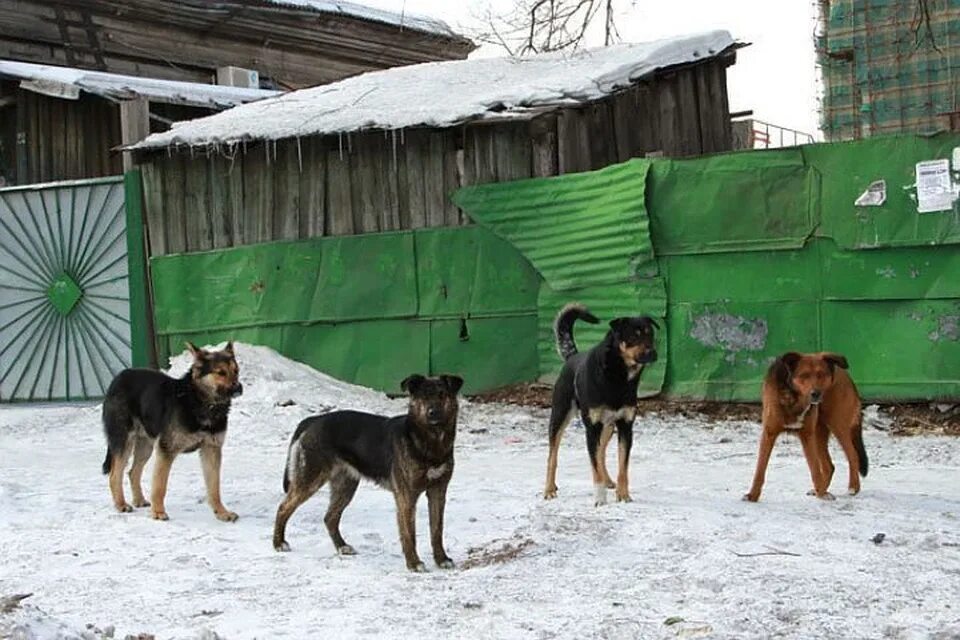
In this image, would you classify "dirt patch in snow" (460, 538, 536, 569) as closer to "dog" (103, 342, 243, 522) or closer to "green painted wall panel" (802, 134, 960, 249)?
"dog" (103, 342, 243, 522)

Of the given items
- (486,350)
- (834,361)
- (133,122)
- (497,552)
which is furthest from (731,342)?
(133,122)

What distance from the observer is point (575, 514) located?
795 centimetres

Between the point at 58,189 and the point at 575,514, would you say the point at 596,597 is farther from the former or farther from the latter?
the point at 58,189

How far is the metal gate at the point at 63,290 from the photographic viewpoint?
16391 mm

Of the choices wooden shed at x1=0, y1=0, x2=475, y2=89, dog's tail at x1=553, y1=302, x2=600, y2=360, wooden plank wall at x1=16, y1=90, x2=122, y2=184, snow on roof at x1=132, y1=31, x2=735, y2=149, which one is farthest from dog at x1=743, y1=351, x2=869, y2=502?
wooden shed at x1=0, y1=0, x2=475, y2=89

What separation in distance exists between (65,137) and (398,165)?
7507mm

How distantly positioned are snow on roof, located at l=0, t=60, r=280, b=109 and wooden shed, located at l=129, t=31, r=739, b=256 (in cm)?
158

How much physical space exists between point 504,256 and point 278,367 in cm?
273

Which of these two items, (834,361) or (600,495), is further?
(834,361)

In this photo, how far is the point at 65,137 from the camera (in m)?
20.2

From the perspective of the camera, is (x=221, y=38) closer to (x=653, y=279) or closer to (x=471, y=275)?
(x=471, y=275)

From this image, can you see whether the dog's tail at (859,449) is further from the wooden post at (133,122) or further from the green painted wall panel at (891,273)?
the wooden post at (133,122)

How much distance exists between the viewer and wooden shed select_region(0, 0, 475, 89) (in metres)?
21.3

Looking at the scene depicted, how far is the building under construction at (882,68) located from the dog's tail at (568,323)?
17359 mm
